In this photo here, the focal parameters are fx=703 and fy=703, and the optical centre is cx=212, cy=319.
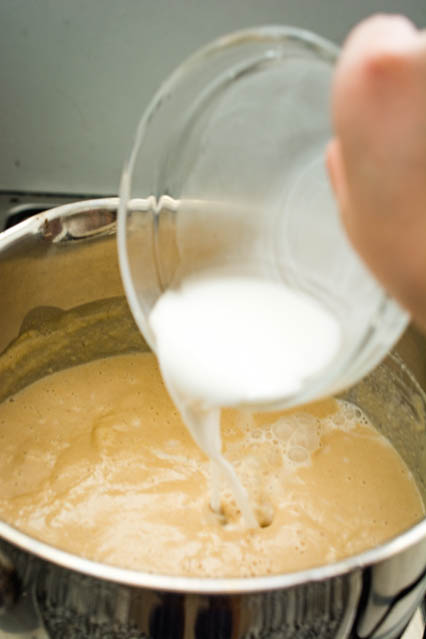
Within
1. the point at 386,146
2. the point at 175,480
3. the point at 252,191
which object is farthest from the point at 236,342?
the point at 175,480

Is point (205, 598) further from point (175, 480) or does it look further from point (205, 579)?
point (175, 480)

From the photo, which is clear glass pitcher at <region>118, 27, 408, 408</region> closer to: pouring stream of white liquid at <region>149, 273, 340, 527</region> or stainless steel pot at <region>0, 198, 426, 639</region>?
pouring stream of white liquid at <region>149, 273, 340, 527</region>

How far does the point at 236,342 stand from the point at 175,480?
389 mm

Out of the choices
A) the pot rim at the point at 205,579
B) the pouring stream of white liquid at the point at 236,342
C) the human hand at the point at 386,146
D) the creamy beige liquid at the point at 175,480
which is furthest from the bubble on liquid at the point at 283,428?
the human hand at the point at 386,146

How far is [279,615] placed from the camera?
0.56 m

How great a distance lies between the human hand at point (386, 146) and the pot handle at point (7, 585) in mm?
375

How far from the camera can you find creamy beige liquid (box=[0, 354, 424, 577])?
0.86 m

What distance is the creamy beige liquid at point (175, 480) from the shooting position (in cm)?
86

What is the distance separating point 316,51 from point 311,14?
0.65 metres

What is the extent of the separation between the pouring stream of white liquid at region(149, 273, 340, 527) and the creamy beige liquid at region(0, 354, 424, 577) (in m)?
0.23

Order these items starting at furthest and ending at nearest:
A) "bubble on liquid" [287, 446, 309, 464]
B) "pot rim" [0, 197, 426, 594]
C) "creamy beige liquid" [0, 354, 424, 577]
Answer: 1. "bubble on liquid" [287, 446, 309, 464]
2. "creamy beige liquid" [0, 354, 424, 577]
3. "pot rim" [0, 197, 426, 594]

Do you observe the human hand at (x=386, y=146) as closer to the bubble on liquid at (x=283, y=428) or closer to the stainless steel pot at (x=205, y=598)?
the stainless steel pot at (x=205, y=598)

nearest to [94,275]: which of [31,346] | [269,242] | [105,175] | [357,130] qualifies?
[31,346]

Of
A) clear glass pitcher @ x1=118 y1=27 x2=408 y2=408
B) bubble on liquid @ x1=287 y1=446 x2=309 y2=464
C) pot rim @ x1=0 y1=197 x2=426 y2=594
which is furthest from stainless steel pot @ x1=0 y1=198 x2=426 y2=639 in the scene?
bubble on liquid @ x1=287 y1=446 x2=309 y2=464
